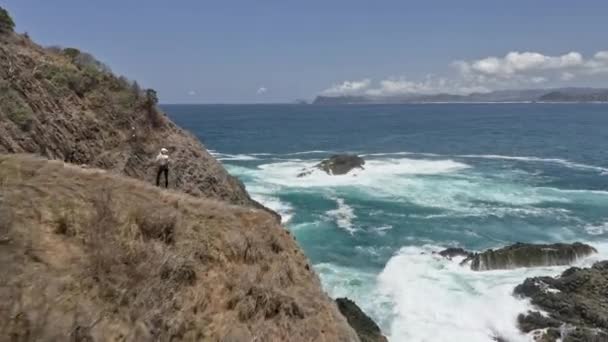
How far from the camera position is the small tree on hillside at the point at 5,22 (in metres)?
21.7

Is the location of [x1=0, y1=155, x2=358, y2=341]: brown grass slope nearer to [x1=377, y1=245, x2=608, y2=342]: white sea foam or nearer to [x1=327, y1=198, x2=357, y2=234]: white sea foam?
[x1=377, y1=245, x2=608, y2=342]: white sea foam

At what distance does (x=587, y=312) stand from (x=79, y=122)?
24.2 metres

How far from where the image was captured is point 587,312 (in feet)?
70.5

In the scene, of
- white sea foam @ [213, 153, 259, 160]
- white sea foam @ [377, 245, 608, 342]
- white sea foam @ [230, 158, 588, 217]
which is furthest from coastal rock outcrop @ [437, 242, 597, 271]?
white sea foam @ [213, 153, 259, 160]

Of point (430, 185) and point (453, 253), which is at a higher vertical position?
point (430, 185)

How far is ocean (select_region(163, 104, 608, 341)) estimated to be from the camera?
2325 cm

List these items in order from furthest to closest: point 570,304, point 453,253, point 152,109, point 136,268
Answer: point 453,253 < point 152,109 < point 570,304 < point 136,268


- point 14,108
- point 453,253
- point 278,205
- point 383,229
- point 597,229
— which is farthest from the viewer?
point 278,205

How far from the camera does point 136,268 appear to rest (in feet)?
26.1

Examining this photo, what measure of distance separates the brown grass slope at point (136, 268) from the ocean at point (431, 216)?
41.3ft

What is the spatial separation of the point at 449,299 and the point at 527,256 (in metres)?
7.52

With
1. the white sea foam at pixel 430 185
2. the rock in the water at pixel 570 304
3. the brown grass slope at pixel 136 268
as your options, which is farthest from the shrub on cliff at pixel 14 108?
the white sea foam at pixel 430 185

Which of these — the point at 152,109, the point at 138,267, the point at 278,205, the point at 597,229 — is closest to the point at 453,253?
the point at 597,229

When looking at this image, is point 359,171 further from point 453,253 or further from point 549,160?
point 549,160
